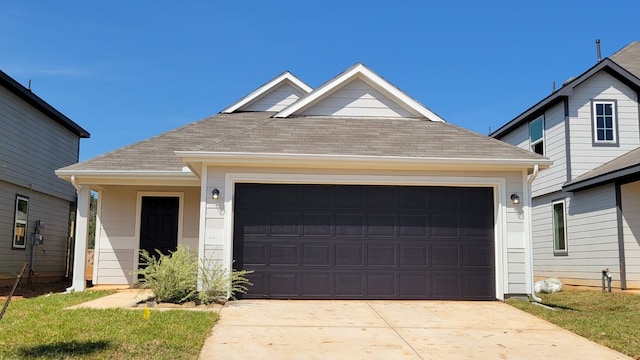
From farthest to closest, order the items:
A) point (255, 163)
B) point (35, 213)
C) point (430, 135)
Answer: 1. point (35, 213)
2. point (430, 135)
3. point (255, 163)

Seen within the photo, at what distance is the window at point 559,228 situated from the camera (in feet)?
50.9

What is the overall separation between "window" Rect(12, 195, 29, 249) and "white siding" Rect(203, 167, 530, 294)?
7918 mm

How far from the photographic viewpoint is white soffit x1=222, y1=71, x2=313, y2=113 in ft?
48.1

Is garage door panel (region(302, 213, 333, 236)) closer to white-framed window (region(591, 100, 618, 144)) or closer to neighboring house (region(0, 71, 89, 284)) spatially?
neighboring house (region(0, 71, 89, 284))

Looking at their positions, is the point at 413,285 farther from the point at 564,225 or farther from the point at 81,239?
the point at 564,225

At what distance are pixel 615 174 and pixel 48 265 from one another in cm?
1598

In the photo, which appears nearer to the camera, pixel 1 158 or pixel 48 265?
pixel 1 158

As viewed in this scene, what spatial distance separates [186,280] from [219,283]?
555 mm

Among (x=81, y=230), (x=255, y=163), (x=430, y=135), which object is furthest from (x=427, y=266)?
(x=81, y=230)

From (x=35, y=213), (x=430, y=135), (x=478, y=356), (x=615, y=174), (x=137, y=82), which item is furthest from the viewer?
(x=137, y=82)

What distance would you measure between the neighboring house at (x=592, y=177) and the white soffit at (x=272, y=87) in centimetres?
688

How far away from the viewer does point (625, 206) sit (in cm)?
1323

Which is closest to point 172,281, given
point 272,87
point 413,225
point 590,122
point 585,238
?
point 413,225

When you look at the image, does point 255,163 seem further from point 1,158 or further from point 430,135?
point 1,158
